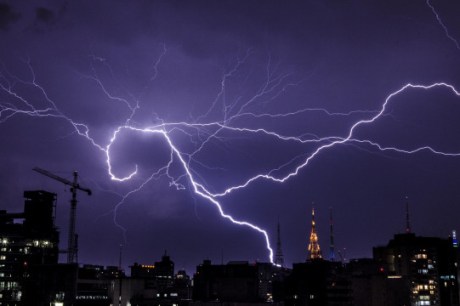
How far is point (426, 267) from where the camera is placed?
260 ft

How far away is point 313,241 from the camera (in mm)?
103812

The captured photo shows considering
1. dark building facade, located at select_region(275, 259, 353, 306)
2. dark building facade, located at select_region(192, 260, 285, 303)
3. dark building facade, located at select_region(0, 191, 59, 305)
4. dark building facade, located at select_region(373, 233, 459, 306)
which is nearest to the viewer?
dark building facade, located at select_region(0, 191, 59, 305)

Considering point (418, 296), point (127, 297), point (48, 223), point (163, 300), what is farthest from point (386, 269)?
point (48, 223)

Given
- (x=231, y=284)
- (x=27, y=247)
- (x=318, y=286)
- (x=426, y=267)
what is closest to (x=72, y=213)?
(x=27, y=247)

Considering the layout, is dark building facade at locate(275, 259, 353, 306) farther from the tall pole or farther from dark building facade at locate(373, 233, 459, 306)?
the tall pole

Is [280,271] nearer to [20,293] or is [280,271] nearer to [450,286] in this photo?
[450,286]

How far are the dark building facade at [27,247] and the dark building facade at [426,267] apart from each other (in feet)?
147

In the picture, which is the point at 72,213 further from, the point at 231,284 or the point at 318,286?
the point at 318,286

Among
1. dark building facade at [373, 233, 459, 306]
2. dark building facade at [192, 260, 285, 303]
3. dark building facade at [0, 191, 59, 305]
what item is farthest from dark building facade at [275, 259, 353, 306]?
dark building facade at [0, 191, 59, 305]

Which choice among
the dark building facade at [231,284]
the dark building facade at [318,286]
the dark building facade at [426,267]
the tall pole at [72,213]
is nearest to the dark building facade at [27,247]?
the tall pole at [72,213]

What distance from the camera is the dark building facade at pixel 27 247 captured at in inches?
2285

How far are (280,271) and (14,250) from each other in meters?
54.5

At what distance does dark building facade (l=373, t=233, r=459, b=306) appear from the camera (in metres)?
76.2

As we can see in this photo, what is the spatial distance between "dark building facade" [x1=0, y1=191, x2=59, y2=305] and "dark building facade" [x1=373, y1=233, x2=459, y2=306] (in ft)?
147
